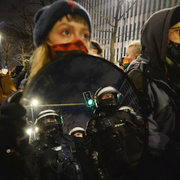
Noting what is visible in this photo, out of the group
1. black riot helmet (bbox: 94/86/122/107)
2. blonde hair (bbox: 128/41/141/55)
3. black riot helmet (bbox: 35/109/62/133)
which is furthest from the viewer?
blonde hair (bbox: 128/41/141/55)

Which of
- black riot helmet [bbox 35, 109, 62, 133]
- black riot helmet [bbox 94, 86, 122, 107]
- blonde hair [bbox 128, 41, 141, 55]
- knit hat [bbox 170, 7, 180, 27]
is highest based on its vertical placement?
knit hat [bbox 170, 7, 180, 27]

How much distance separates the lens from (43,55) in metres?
1.20

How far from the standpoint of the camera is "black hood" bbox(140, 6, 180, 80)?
4.52 feet

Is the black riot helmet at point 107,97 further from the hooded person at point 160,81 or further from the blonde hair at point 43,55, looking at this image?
the blonde hair at point 43,55

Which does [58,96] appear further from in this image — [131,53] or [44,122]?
[131,53]

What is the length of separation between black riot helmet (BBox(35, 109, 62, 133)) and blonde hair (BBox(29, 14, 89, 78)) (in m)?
0.39

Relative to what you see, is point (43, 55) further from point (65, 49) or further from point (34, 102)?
point (34, 102)

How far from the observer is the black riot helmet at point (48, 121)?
1.11 meters

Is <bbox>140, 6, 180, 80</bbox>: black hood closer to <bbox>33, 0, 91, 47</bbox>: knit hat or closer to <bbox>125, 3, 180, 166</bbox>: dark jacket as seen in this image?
<bbox>125, 3, 180, 166</bbox>: dark jacket

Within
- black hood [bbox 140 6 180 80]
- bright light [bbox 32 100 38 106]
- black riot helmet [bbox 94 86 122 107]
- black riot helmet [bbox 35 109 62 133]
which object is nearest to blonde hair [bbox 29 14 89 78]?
bright light [bbox 32 100 38 106]

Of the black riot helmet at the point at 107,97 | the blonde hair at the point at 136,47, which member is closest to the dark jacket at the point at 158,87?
the blonde hair at the point at 136,47

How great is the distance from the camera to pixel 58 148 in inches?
58.8

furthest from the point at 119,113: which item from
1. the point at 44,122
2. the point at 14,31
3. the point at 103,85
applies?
the point at 14,31

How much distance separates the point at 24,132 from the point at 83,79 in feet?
2.40
